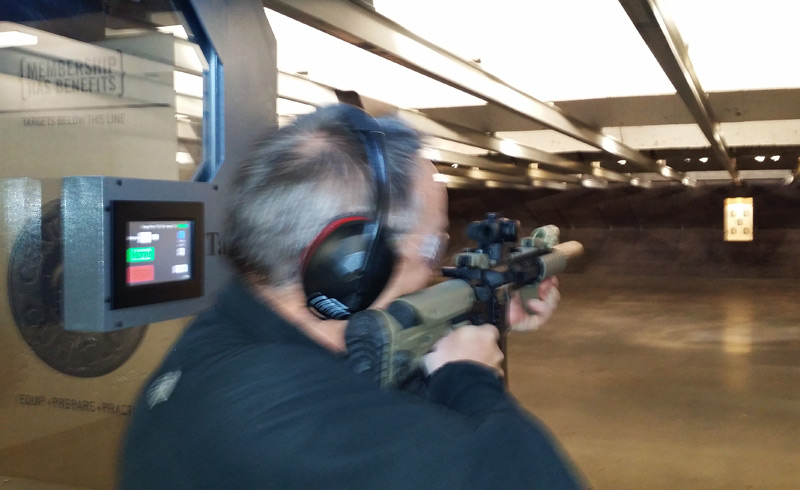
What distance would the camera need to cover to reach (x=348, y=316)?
93 cm

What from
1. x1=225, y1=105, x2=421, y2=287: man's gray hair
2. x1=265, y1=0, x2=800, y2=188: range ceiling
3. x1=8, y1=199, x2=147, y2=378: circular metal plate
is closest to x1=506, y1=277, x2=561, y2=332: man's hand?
x1=225, y1=105, x2=421, y2=287: man's gray hair

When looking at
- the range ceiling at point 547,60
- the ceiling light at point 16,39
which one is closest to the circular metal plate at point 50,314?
the ceiling light at point 16,39

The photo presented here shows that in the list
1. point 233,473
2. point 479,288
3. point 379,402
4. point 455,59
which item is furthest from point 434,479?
point 455,59

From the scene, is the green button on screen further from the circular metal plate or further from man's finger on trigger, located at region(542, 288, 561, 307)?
man's finger on trigger, located at region(542, 288, 561, 307)

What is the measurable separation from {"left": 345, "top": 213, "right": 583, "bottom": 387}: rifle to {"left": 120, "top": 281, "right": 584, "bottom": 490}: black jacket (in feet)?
0.22

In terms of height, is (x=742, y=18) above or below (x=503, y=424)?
above

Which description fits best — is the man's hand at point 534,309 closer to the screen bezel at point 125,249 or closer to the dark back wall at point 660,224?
the screen bezel at point 125,249

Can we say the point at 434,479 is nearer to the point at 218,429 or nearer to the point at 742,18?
the point at 218,429

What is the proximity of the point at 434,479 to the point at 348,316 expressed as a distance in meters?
0.29

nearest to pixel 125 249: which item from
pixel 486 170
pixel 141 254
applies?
pixel 141 254

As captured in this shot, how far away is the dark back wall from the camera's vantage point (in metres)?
17.2

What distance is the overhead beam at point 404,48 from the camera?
3195 mm

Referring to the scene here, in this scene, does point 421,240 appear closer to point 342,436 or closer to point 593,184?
point 342,436

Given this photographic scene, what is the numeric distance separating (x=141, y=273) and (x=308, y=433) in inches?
49.1
